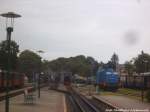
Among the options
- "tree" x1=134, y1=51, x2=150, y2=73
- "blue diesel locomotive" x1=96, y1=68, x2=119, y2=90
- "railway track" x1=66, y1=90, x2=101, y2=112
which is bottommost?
"railway track" x1=66, y1=90, x2=101, y2=112

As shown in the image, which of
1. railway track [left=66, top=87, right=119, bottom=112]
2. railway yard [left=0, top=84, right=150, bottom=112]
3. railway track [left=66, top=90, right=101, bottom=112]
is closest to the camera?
railway yard [left=0, top=84, right=150, bottom=112]

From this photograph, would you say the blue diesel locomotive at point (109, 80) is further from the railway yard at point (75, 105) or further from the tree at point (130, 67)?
the tree at point (130, 67)

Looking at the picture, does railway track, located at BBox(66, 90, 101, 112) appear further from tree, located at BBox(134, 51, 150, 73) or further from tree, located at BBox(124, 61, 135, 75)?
tree, located at BBox(124, 61, 135, 75)

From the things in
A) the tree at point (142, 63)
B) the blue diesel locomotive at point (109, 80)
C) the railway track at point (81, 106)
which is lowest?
the railway track at point (81, 106)

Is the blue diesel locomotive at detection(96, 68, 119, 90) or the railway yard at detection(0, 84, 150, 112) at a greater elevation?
the blue diesel locomotive at detection(96, 68, 119, 90)

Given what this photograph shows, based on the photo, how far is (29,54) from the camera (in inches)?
7313

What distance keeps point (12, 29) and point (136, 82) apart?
57139mm

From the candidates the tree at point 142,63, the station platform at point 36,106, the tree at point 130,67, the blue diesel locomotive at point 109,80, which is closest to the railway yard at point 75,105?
the station platform at point 36,106

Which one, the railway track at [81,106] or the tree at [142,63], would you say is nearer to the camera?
the railway track at [81,106]

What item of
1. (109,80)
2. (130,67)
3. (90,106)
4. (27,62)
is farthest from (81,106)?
(27,62)

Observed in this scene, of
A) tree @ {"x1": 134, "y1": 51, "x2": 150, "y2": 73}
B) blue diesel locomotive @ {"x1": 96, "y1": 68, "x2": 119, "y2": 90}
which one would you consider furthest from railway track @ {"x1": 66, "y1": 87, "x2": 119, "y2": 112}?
tree @ {"x1": 134, "y1": 51, "x2": 150, "y2": 73}

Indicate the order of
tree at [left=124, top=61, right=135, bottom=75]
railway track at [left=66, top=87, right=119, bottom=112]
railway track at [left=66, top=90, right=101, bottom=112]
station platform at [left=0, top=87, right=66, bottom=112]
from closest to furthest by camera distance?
1. station platform at [left=0, top=87, right=66, bottom=112]
2. railway track at [left=66, top=87, right=119, bottom=112]
3. railway track at [left=66, top=90, right=101, bottom=112]
4. tree at [left=124, top=61, right=135, bottom=75]

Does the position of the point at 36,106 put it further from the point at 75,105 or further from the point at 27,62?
the point at 27,62

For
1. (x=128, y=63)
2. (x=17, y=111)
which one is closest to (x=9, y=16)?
(x=17, y=111)
